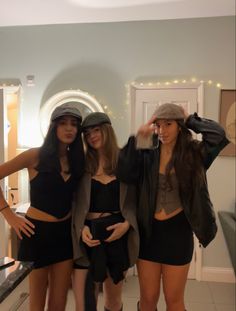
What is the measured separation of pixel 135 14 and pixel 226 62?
969 millimetres

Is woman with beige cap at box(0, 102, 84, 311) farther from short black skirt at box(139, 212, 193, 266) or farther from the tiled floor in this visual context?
the tiled floor

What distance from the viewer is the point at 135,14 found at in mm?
2869

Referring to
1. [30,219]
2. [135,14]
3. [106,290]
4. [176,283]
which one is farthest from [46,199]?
[135,14]

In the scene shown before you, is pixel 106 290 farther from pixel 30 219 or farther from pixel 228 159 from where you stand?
pixel 228 159

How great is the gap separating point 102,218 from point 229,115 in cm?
192

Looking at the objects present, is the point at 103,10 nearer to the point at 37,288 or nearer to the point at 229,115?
the point at 229,115

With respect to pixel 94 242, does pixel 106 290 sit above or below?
below

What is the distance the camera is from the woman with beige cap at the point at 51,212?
156cm

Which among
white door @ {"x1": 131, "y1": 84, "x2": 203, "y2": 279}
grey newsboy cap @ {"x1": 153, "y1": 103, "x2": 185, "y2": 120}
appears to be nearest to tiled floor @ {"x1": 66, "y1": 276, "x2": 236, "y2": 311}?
white door @ {"x1": 131, "y1": 84, "x2": 203, "y2": 279}

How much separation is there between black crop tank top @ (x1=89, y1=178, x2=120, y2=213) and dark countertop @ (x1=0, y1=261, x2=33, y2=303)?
52 cm

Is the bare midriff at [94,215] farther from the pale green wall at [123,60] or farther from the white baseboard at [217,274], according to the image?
the white baseboard at [217,274]

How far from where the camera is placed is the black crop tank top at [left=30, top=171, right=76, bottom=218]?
1.57 metres

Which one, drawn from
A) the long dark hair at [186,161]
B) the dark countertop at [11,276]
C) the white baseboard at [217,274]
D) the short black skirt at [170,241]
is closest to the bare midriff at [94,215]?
the short black skirt at [170,241]

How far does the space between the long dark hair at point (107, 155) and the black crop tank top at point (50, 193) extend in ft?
0.52
